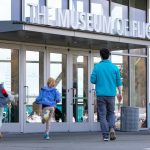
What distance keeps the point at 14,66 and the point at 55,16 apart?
218 centimetres

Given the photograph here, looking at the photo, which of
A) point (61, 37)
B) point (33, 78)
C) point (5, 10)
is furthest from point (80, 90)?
point (5, 10)

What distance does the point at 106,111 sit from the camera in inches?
507

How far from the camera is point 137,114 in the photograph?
824 inches

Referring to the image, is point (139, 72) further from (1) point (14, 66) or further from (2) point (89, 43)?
→ (1) point (14, 66)

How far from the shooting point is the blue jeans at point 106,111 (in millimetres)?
12664

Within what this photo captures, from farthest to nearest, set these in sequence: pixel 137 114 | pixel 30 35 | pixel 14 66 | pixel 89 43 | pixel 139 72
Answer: pixel 139 72, pixel 137 114, pixel 89 43, pixel 14 66, pixel 30 35

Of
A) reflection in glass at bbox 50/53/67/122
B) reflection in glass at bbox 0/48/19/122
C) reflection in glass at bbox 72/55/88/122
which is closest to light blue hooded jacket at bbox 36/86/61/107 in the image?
reflection in glass at bbox 0/48/19/122

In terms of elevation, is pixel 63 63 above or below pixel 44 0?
below

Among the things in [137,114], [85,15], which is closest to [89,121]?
[137,114]

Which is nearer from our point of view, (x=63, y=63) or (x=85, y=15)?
(x=85, y=15)

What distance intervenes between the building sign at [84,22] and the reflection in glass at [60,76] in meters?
2.07

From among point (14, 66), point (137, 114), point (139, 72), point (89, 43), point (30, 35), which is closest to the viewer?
point (30, 35)

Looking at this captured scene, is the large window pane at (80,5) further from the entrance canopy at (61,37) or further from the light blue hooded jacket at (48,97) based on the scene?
the light blue hooded jacket at (48,97)

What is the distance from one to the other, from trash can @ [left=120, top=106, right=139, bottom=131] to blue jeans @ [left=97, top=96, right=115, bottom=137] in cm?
794
